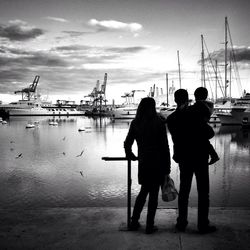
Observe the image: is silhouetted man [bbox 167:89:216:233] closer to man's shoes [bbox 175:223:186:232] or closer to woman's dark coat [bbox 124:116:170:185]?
man's shoes [bbox 175:223:186:232]

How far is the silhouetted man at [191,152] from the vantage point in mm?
4043

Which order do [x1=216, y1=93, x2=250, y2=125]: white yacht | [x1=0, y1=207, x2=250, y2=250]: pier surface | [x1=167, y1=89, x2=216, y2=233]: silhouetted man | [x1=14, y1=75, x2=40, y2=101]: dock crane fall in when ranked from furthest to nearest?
[x1=14, y1=75, x2=40, y2=101]: dock crane
[x1=216, y1=93, x2=250, y2=125]: white yacht
[x1=167, y1=89, x2=216, y2=233]: silhouetted man
[x1=0, y1=207, x2=250, y2=250]: pier surface

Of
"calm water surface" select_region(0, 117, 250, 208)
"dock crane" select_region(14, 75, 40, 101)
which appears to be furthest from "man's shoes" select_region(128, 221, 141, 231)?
"dock crane" select_region(14, 75, 40, 101)

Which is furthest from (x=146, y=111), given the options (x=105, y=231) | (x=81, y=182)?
(x=81, y=182)

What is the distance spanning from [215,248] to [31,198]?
778 centimetres

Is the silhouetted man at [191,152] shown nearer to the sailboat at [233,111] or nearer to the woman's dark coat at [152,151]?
the woman's dark coat at [152,151]

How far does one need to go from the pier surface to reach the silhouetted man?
25cm

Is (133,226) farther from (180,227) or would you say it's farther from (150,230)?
(180,227)

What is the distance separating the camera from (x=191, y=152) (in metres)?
4.07

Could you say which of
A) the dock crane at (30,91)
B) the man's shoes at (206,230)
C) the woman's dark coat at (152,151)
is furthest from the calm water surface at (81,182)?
the dock crane at (30,91)

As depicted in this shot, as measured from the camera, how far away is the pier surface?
356 centimetres

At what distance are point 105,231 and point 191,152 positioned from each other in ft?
5.24

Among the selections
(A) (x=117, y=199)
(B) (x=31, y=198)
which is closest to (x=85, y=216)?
(A) (x=117, y=199)

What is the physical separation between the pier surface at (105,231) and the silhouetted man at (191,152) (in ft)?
0.83
